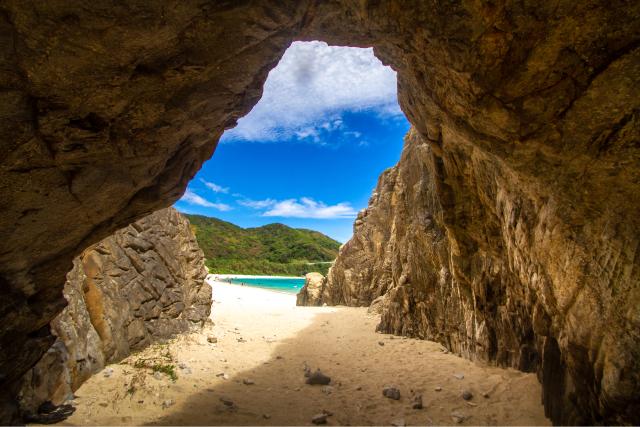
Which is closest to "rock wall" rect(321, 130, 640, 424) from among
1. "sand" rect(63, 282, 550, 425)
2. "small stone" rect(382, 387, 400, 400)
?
"sand" rect(63, 282, 550, 425)

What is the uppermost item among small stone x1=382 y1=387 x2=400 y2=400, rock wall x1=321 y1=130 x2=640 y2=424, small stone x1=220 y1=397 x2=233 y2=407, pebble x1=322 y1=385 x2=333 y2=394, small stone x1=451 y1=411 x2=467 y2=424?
rock wall x1=321 y1=130 x2=640 y2=424

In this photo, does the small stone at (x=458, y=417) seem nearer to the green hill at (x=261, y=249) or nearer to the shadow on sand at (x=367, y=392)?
the shadow on sand at (x=367, y=392)

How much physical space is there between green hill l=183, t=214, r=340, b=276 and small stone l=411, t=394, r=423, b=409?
264ft

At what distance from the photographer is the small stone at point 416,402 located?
820cm

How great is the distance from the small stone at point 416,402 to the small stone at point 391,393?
44 centimetres

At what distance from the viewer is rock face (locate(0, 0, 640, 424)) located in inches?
163

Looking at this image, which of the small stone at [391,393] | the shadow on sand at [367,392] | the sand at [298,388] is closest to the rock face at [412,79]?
the shadow on sand at [367,392]

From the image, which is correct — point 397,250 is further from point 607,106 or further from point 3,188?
point 3,188

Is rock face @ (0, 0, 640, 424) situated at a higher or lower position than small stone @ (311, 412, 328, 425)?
higher

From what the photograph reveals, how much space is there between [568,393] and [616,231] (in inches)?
134

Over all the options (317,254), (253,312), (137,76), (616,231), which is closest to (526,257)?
(616,231)

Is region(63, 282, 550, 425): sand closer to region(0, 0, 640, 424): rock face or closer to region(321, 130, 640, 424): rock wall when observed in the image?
region(321, 130, 640, 424): rock wall

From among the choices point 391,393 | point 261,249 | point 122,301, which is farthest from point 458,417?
point 261,249

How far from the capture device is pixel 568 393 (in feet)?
19.5
